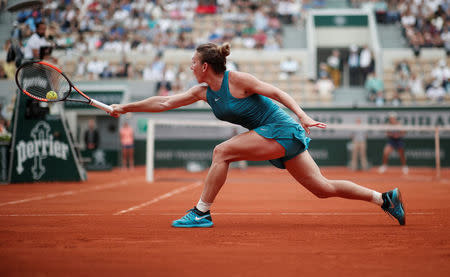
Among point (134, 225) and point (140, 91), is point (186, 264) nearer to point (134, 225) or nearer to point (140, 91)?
point (134, 225)

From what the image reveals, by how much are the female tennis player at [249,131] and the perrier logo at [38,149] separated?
6.73 metres

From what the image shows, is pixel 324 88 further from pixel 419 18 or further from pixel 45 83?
pixel 45 83

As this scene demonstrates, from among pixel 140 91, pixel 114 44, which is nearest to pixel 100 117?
pixel 140 91

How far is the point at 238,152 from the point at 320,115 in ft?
39.8

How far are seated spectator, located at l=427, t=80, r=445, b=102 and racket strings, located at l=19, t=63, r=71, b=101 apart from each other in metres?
15.2

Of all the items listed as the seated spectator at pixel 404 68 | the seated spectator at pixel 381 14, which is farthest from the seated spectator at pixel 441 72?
the seated spectator at pixel 381 14

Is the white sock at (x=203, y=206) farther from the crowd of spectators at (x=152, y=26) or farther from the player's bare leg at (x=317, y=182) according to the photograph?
the crowd of spectators at (x=152, y=26)

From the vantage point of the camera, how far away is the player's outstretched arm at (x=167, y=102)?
14.7ft

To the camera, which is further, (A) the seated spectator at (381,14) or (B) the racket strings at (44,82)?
(A) the seated spectator at (381,14)

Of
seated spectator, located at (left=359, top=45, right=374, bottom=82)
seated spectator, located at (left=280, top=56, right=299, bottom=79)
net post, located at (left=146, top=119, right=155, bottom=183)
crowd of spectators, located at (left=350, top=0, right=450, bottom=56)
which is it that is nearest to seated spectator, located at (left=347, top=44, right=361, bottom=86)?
seated spectator, located at (left=359, top=45, right=374, bottom=82)

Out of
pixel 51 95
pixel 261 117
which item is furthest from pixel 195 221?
pixel 51 95

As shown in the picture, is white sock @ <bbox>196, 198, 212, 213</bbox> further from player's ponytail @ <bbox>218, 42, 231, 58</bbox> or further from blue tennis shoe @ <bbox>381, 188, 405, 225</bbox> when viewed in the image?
blue tennis shoe @ <bbox>381, 188, 405, 225</bbox>

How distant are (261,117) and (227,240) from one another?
1203 millimetres

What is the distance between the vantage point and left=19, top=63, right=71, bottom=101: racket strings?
524cm
